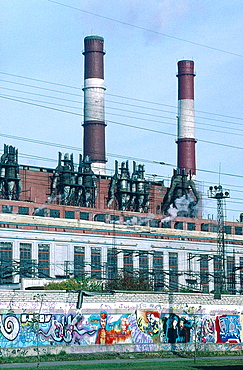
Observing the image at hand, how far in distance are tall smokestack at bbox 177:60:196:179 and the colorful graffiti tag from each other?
6098 centimetres

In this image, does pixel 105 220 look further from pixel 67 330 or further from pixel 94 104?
pixel 67 330

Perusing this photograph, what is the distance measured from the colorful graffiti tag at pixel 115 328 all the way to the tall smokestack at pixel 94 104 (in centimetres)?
5455

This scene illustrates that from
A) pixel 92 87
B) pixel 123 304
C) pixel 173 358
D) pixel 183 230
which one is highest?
pixel 92 87

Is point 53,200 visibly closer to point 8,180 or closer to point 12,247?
point 8,180

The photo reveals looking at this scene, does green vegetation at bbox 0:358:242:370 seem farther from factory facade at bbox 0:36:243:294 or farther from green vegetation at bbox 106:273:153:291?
factory facade at bbox 0:36:243:294

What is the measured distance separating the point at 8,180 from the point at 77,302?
167 feet

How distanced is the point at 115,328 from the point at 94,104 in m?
63.7

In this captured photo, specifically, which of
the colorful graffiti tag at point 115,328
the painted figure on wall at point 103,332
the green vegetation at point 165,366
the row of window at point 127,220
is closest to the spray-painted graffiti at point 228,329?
the colorful graffiti tag at point 115,328

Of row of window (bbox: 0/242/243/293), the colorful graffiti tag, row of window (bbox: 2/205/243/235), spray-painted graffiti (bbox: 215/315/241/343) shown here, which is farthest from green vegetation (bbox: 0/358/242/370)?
row of window (bbox: 2/205/243/235)

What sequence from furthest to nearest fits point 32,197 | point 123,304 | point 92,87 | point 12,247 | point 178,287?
1. point 92,87
2. point 32,197
3. point 178,287
4. point 12,247
5. point 123,304

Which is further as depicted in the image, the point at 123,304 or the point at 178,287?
the point at 178,287

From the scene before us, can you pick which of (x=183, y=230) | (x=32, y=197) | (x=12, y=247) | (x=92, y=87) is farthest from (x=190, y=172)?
(x=12, y=247)

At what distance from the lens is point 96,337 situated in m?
45.5

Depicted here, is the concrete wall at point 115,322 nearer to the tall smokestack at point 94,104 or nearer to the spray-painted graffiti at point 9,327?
the spray-painted graffiti at point 9,327
